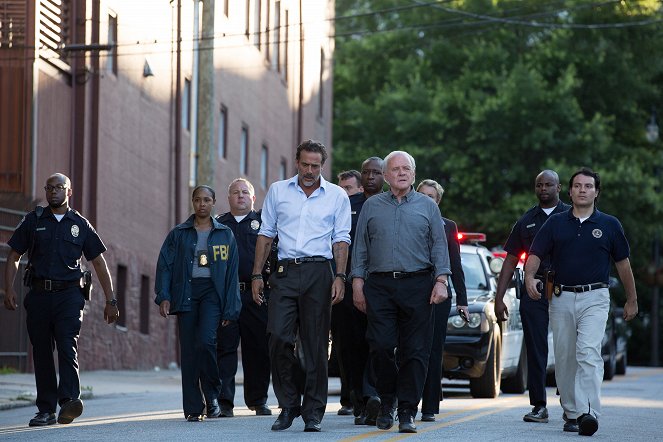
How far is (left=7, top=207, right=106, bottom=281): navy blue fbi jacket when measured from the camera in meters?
13.5

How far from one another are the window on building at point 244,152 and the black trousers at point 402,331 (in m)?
27.5

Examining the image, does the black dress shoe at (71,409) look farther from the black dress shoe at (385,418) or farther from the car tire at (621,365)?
the car tire at (621,365)

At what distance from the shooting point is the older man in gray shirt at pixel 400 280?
12266 mm

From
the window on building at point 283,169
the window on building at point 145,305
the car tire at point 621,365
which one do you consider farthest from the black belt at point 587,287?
the window on building at point 283,169

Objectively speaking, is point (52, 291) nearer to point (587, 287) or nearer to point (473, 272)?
point (587, 287)

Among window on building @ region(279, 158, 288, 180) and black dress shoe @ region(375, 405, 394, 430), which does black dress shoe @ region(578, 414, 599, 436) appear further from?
window on building @ region(279, 158, 288, 180)

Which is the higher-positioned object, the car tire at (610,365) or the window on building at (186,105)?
the window on building at (186,105)

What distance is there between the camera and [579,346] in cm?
1253

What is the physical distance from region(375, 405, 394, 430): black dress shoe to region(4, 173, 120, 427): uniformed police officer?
266cm

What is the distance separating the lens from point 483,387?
754 inches

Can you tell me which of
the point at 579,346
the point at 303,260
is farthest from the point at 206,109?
the point at 579,346

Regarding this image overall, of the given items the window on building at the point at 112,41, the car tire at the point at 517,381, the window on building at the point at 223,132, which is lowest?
the car tire at the point at 517,381

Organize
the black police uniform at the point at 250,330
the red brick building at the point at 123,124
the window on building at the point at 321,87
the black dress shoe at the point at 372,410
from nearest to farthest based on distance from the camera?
the black dress shoe at the point at 372,410
the black police uniform at the point at 250,330
the red brick building at the point at 123,124
the window on building at the point at 321,87

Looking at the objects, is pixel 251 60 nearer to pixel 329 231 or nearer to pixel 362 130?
pixel 362 130
